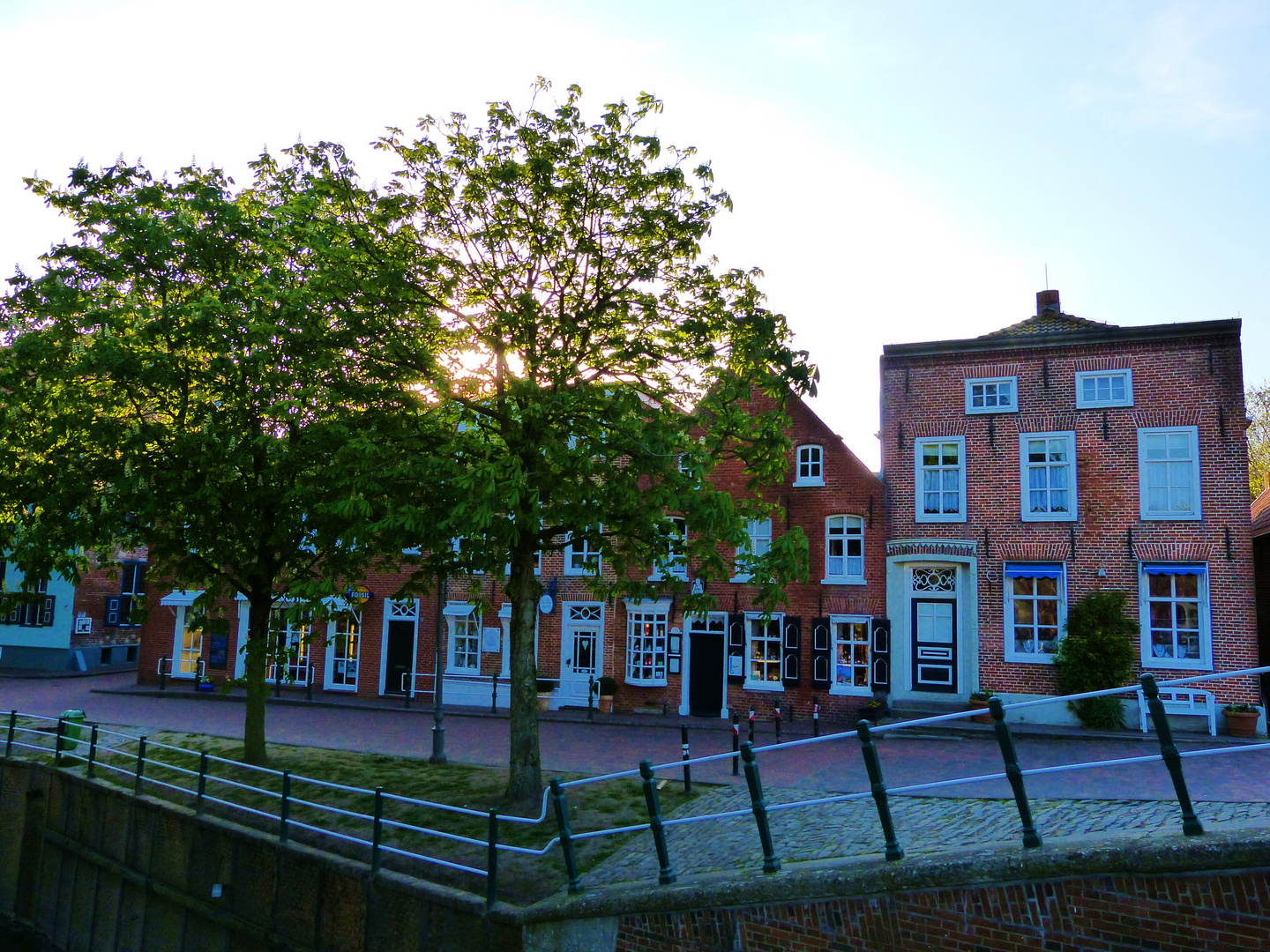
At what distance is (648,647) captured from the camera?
24.0m

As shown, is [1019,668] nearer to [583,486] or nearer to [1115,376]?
[1115,376]

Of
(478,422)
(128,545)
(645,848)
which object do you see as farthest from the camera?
(128,545)

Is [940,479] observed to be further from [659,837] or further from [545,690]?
[659,837]

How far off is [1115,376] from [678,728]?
12.7 m

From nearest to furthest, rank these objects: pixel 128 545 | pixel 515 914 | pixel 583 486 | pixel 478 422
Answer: pixel 515 914 → pixel 583 486 → pixel 478 422 → pixel 128 545

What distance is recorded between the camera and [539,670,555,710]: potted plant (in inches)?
944

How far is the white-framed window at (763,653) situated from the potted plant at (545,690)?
5243 mm

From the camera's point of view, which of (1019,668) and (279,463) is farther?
(1019,668)

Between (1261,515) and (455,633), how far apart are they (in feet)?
73.2

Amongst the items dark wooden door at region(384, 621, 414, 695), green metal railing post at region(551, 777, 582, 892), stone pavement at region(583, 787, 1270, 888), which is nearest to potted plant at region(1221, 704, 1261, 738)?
stone pavement at region(583, 787, 1270, 888)

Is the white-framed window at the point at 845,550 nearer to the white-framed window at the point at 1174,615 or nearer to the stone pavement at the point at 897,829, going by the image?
the white-framed window at the point at 1174,615

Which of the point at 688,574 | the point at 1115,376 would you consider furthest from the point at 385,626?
the point at 1115,376

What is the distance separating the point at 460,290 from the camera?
12.1 m

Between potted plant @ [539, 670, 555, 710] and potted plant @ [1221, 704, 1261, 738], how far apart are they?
604 inches
